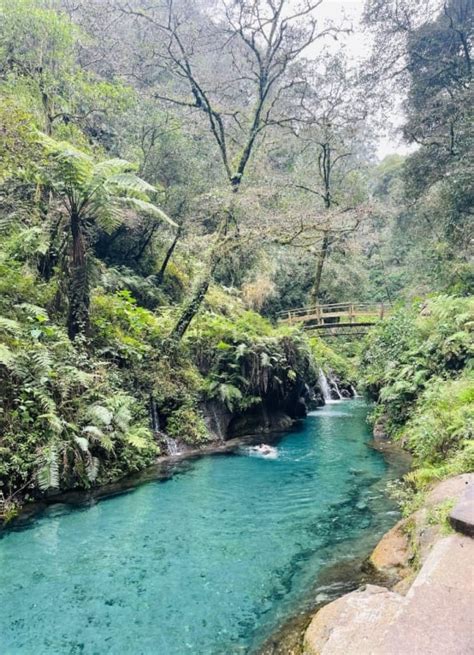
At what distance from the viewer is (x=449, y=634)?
270cm

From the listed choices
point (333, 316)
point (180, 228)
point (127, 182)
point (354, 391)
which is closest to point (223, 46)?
point (180, 228)

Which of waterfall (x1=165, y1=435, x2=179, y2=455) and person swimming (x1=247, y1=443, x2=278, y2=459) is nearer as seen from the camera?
waterfall (x1=165, y1=435, x2=179, y2=455)

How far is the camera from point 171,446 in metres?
10.2

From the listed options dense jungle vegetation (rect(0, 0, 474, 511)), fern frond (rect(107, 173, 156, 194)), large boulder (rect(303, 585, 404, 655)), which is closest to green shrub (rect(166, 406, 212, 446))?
dense jungle vegetation (rect(0, 0, 474, 511))

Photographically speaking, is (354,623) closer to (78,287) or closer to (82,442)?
(82,442)

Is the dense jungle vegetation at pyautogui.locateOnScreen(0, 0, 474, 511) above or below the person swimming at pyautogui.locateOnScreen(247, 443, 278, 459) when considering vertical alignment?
above

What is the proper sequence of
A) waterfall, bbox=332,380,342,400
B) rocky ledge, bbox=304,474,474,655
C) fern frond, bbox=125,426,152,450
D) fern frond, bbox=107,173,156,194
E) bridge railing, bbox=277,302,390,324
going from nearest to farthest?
rocky ledge, bbox=304,474,474,655 → fern frond, bbox=125,426,152,450 → fern frond, bbox=107,173,156,194 → waterfall, bbox=332,380,342,400 → bridge railing, bbox=277,302,390,324

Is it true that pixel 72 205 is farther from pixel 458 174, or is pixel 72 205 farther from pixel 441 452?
pixel 458 174

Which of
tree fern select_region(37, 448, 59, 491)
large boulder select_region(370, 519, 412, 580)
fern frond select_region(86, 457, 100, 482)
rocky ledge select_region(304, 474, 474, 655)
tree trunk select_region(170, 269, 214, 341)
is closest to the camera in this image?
rocky ledge select_region(304, 474, 474, 655)

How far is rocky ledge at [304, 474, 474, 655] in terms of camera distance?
2707mm

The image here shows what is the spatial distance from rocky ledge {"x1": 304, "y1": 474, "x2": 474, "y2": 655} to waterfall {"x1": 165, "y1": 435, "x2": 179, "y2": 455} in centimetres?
632

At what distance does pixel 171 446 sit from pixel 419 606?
25.4ft

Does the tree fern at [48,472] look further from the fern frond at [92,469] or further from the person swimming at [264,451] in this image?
the person swimming at [264,451]

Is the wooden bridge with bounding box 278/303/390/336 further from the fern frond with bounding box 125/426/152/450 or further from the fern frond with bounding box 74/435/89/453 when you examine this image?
the fern frond with bounding box 74/435/89/453
